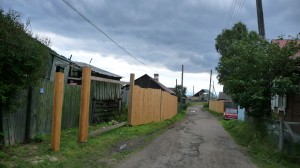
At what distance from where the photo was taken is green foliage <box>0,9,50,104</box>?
863 cm

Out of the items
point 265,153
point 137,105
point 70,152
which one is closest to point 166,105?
point 137,105

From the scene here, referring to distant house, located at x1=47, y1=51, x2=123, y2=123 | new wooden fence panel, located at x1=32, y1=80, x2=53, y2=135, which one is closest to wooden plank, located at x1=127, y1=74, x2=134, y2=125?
distant house, located at x1=47, y1=51, x2=123, y2=123

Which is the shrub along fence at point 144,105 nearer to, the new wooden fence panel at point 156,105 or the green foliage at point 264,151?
the new wooden fence panel at point 156,105

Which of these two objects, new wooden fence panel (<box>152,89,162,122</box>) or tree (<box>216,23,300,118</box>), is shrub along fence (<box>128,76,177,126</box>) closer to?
new wooden fence panel (<box>152,89,162,122</box>)

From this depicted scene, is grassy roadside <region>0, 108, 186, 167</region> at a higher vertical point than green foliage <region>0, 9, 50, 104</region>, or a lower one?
lower

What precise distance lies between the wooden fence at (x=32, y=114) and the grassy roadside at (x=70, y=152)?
342 millimetres

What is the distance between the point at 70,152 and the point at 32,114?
1.99 metres

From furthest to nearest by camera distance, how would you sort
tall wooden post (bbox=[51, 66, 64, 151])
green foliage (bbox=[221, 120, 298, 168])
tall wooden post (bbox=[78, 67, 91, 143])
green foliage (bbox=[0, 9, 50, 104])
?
tall wooden post (bbox=[78, 67, 91, 143]) < green foliage (bbox=[221, 120, 298, 168]) < tall wooden post (bbox=[51, 66, 64, 151]) < green foliage (bbox=[0, 9, 50, 104])

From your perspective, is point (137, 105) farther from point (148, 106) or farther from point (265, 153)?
point (265, 153)

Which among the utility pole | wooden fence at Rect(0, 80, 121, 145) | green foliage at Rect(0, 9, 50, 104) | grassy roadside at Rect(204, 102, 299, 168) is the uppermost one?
the utility pole

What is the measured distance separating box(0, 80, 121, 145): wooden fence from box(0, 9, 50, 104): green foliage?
571 mm

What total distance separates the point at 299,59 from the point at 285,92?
1605 mm

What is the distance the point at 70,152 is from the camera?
952cm

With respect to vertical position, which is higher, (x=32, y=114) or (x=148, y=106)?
(x=148, y=106)
